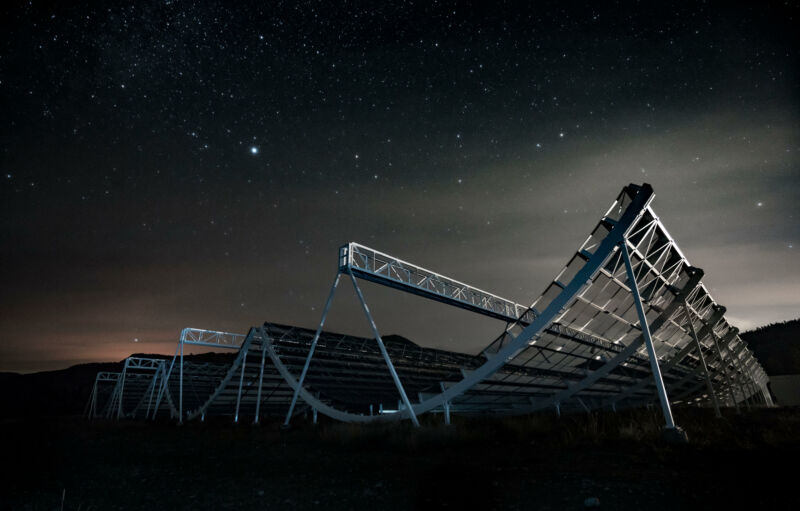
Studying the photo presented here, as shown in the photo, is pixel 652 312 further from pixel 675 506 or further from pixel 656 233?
pixel 675 506

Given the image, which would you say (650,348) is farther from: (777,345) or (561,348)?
(777,345)

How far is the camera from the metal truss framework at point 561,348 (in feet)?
42.0

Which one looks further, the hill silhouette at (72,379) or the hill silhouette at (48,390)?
the hill silhouette at (48,390)

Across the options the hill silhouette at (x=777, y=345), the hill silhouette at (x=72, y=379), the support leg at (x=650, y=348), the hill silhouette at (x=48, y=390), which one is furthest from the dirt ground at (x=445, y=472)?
the hill silhouette at (x=48, y=390)

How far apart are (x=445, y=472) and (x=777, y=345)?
6692 inches

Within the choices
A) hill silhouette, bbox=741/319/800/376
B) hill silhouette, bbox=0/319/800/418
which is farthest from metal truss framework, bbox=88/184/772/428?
hill silhouette, bbox=741/319/800/376

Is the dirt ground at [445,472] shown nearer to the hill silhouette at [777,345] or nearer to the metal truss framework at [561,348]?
the metal truss framework at [561,348]

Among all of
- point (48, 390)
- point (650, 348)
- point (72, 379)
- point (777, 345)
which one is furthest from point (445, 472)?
point (72, 379)

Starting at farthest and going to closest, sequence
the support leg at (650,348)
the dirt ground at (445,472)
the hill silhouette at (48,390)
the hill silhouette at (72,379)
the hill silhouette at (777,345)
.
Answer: the hill silhouette at (48,390), the hill silhouette at (72,379), the hill silhouette at (777,345), the support leg at (650,348), the dirt ground at (445,472)

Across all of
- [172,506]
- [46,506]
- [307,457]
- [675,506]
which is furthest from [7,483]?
[675,506]

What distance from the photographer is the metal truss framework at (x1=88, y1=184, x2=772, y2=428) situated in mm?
12805

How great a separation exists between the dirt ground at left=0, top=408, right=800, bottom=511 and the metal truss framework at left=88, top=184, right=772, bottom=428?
1.97 metres

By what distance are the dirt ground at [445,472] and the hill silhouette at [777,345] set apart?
128 m

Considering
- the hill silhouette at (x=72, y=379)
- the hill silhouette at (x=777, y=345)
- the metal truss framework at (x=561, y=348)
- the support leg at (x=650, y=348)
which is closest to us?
the support leg at (x=650, y=348)
